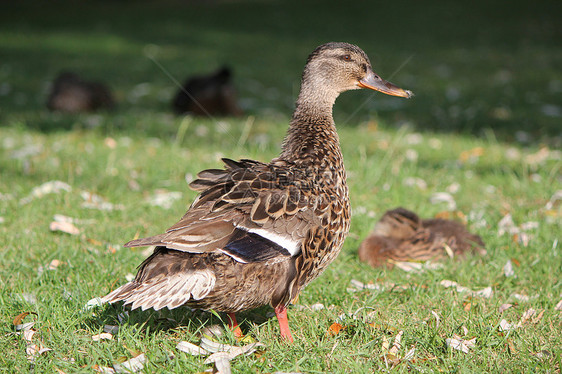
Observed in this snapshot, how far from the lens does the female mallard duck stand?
2.89 meters

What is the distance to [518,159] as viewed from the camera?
7066 mm

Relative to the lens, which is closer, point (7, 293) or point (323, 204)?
point (323, 204)

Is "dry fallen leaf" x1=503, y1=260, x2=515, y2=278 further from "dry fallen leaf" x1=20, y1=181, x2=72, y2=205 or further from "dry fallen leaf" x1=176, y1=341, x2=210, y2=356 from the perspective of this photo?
"dry fallen leaf" x1=20, y1=181, x2=72, y2=205

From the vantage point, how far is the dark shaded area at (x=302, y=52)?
32.7ft

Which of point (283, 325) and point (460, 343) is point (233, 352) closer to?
point (283, 325)

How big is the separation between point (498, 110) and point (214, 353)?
25.9 feet

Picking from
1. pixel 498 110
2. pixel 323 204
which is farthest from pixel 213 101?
pixel 323 204

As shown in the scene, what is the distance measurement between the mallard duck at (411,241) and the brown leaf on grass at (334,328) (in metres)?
1.14

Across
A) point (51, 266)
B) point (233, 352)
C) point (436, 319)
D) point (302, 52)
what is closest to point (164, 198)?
point (51, 266)

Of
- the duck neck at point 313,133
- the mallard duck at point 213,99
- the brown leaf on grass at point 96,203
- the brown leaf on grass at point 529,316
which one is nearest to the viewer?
the brown leaf on grass at point 529,316

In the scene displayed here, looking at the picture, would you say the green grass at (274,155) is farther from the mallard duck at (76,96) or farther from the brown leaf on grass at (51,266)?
the mallard duck at (76,96)

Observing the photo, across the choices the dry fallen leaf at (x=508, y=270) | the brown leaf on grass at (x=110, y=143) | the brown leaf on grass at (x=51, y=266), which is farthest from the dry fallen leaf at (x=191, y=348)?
the brown leaf on grass at (x=110, y=143)

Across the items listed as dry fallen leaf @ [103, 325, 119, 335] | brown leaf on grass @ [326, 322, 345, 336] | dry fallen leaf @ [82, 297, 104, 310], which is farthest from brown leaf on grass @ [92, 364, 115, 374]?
brown leaf on grass @ [326, 322, 345, 336]

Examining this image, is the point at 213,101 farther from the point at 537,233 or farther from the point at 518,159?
the point at 537,233
